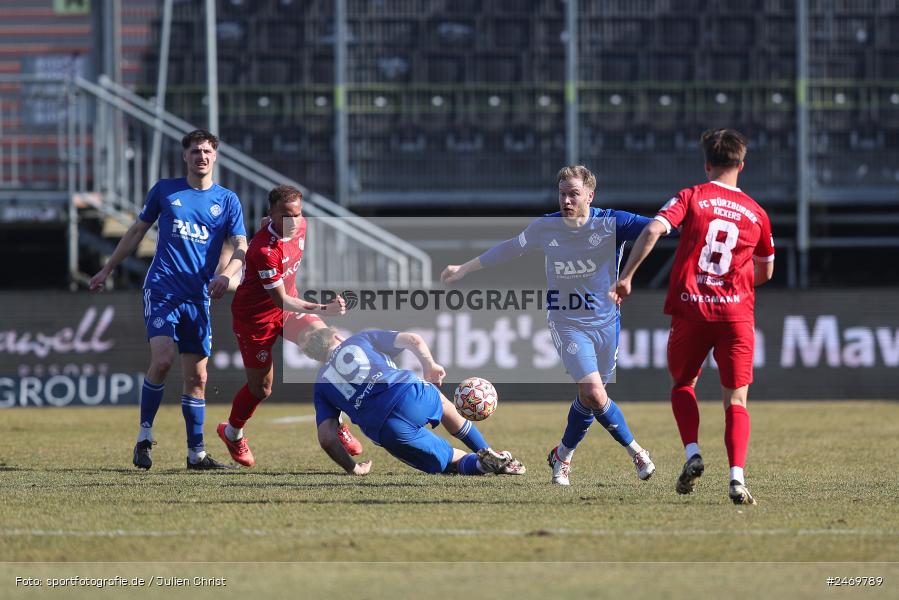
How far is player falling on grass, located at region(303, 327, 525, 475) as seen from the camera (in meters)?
8.08

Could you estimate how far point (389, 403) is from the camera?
8.05 m

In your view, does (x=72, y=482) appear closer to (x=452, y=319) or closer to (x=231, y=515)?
(x=231, y=515)

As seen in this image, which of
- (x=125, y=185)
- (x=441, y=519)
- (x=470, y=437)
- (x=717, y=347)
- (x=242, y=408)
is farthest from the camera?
(x=125, y=185)

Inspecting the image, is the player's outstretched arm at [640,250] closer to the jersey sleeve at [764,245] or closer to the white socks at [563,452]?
the jersey sleeve at [764,245]

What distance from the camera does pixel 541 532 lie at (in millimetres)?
6082

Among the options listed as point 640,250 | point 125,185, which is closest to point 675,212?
point 640,250

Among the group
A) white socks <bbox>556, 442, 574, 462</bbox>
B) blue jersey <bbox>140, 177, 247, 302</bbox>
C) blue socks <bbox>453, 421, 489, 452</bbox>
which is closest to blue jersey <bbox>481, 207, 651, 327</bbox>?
white socks <bbox>556, 442, 574, 462</bbox>

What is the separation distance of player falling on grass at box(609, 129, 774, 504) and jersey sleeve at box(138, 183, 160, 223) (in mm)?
3531

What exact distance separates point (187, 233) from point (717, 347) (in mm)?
3760

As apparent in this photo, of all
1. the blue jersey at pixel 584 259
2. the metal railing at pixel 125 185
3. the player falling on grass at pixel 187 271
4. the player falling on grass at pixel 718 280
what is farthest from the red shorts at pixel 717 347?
the metal railing at pixel 125 185

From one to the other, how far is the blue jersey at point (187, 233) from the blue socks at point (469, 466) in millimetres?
2136

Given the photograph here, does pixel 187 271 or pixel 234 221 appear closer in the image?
pixel 187 271

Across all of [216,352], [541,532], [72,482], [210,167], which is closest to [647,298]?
[216,352]

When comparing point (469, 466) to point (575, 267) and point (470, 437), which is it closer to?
point (470, 437)
